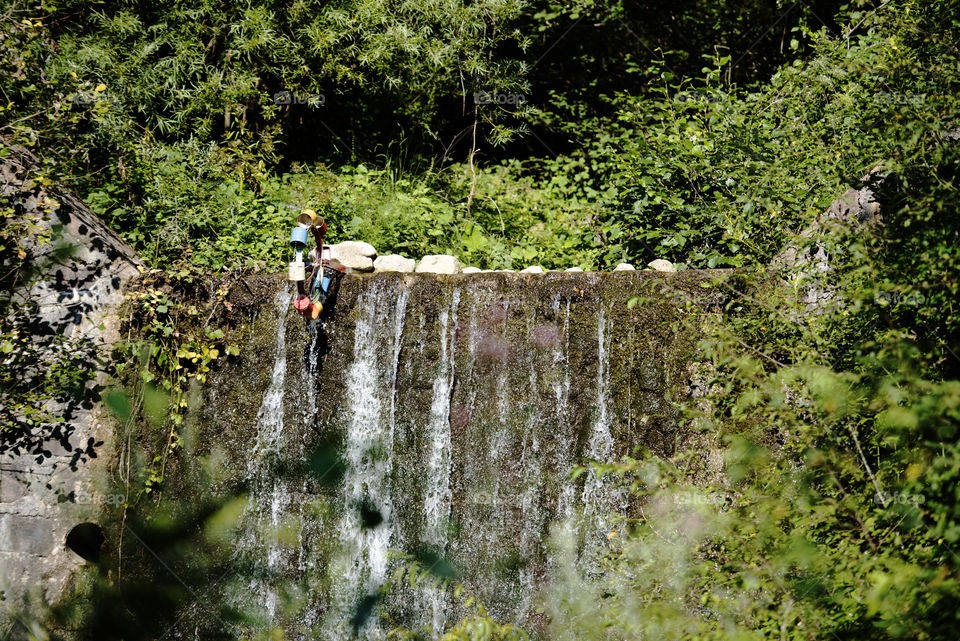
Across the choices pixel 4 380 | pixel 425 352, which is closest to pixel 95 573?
pixel 4 380

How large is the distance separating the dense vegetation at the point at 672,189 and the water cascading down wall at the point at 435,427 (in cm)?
34

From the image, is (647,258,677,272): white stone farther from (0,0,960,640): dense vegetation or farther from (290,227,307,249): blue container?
(290,227,307,249): blue container

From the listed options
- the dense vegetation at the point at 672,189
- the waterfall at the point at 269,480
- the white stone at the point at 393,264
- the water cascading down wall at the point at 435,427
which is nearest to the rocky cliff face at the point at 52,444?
the dense vegetation at the point at 672,189

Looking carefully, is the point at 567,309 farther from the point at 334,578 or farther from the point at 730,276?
the point at 334,578

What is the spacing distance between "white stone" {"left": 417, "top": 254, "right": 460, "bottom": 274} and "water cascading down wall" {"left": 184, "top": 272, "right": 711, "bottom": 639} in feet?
0.72

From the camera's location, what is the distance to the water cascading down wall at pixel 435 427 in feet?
13.3

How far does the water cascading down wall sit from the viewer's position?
13.3ft

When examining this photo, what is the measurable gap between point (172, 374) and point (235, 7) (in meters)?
3.57

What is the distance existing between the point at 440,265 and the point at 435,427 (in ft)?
3.50

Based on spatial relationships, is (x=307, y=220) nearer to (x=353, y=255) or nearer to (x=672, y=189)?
(x=353, y=255)

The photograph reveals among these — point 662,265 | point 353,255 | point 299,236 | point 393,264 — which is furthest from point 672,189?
point 299,236

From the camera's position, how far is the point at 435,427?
166 inches

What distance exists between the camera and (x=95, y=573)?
4.37 m

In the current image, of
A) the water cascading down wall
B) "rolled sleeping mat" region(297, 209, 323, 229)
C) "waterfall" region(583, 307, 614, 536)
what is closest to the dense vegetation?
"waterfall" region(583, 307, 614, 536)
